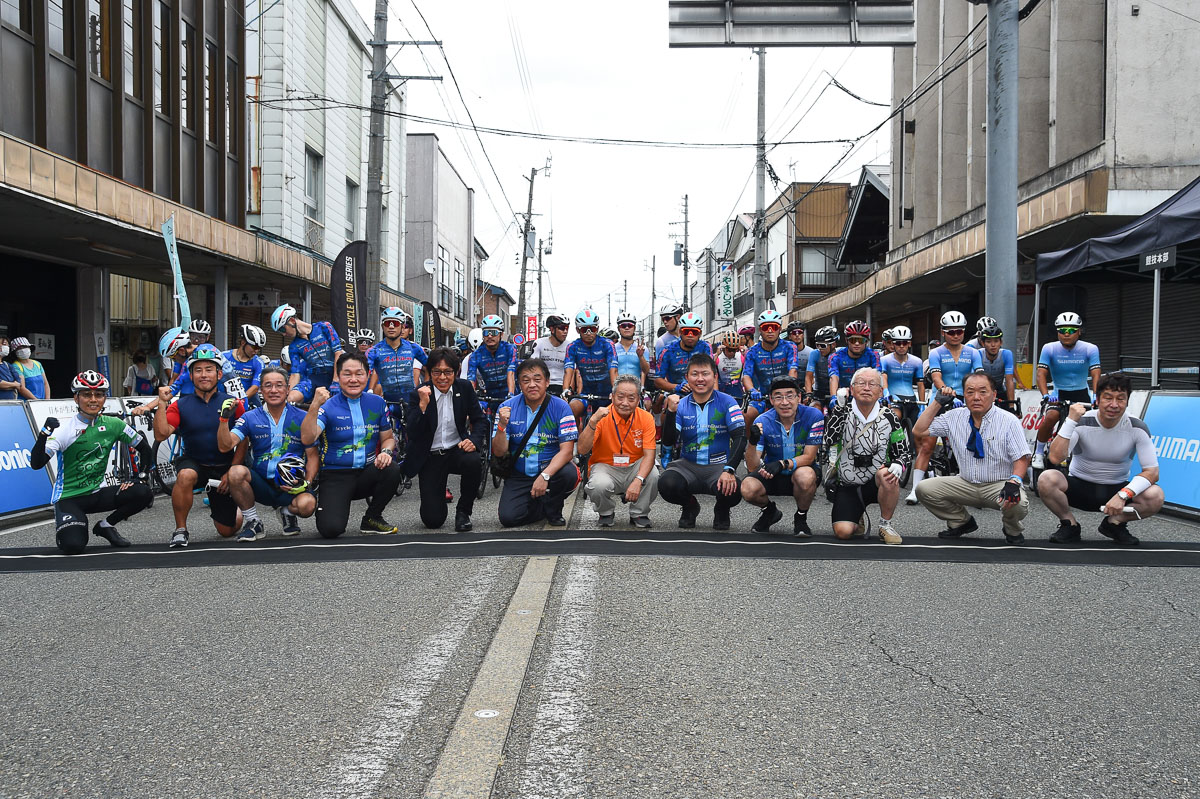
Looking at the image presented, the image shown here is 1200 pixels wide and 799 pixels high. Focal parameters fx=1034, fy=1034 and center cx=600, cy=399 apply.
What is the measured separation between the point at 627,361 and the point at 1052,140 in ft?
46.1

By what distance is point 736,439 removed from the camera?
920cm

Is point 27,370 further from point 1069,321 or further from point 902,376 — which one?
point 1069,321

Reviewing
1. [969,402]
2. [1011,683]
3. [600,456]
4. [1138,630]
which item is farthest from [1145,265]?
[1011,683]

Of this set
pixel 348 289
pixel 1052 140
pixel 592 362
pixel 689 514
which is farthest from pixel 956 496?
pixel 1052 140

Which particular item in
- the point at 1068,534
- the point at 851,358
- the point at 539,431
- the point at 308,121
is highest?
the point at 308,121

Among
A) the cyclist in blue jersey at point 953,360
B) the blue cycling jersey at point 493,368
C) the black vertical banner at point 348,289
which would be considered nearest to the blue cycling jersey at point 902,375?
the cyclist in blue jersey at point 953,360

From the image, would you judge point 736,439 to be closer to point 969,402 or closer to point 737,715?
point 969,402

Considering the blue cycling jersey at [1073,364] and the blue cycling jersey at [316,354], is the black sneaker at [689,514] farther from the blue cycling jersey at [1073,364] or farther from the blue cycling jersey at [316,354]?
the blue cycling jersey at [316,354]

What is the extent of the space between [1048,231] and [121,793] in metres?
17.9

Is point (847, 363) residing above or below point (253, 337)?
below

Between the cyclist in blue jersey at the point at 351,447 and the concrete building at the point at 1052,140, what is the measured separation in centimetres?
932

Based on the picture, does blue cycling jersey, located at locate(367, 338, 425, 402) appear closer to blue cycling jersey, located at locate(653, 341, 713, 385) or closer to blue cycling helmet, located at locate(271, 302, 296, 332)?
blue cycling helmet, located at locate(271, 302, 296, 332)

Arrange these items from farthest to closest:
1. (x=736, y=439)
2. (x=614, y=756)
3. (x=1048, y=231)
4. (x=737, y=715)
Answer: (x=1048, y=231), (x=736, y=439), (x=737, y=715), (x=614, y=756)

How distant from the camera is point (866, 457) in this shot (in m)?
8.51
